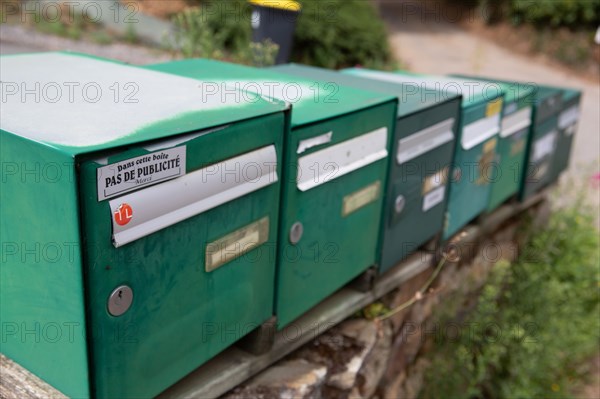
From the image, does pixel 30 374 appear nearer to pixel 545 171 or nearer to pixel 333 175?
pixel 333 175

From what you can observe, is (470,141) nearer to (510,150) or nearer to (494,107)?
(494,107)

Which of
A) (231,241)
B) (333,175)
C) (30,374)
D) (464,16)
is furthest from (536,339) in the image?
(464,16)

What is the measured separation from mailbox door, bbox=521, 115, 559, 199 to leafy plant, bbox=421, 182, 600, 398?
45cm

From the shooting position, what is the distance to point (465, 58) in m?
13.0

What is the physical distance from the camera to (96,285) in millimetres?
1698

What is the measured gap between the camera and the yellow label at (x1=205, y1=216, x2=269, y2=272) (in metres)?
2.05

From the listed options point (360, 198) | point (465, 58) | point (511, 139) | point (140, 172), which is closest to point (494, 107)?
point (511, 139)

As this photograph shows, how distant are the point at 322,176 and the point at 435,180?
1.05 m

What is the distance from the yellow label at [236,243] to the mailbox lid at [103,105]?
0.39 metres

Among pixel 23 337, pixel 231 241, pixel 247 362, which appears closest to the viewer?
pixel 23 337

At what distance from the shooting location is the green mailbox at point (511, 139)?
392cm

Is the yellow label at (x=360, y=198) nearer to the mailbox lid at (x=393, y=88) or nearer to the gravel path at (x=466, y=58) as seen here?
the mailbox lid at (x=393, y=88)

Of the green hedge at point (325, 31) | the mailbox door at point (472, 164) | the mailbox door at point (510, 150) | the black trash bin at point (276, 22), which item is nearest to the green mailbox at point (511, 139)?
the mailbox door at point (510, 150)

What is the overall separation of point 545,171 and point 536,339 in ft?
4.36
